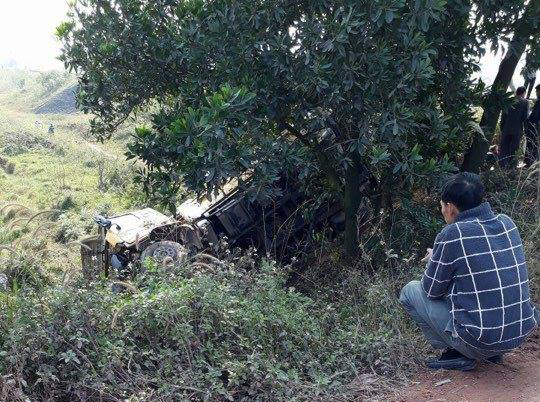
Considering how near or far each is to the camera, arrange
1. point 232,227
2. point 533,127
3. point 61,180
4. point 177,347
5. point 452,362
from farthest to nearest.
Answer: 1. point 61,180
2. point 533,127
3. point 232,227
4. point 452,362
5. point 177,347

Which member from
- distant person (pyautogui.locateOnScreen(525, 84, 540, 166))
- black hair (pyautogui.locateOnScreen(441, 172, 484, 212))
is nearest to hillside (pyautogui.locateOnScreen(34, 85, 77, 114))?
distant person (pyautogui.locateOnScreen(525, 84, 540, 166))

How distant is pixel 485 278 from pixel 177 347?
198cm

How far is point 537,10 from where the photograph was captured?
658 cm

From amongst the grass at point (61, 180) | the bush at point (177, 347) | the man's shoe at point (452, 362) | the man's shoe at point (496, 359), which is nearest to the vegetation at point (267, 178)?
the bush at point (177, 347)

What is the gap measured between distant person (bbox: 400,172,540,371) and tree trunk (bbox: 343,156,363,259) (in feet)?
10.4

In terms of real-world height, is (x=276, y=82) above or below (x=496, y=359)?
above

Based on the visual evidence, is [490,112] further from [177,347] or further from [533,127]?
[177,347]

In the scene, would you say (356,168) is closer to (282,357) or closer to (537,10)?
(537,10)

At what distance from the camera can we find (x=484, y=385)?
4.12 meters

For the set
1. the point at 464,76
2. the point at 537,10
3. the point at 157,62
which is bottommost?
the point at 464,76

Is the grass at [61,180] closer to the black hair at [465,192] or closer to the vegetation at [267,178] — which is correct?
the vegetation at [267,178]

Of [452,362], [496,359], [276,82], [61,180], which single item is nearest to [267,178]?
[276,82]

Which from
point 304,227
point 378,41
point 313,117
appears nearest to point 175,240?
point 304,227

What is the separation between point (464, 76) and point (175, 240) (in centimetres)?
403
